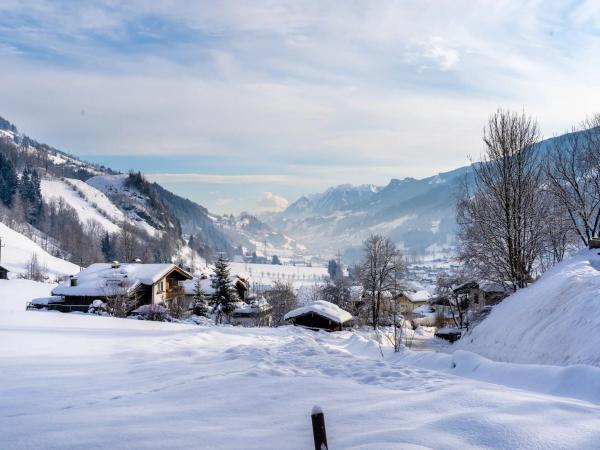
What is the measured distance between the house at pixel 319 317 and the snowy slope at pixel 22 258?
224 feet

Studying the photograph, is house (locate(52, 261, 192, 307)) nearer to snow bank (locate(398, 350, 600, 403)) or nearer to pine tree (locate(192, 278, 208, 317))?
pine tree (locate(192, 278, 208, 317))

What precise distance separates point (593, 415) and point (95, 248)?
474ft

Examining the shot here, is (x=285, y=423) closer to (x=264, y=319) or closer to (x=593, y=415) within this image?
(x=593, y=415)

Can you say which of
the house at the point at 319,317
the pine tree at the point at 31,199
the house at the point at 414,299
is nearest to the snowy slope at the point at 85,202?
the pine tree at the point at 31,199

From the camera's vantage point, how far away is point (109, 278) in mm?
41719

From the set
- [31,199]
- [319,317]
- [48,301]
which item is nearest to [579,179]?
[319,317]

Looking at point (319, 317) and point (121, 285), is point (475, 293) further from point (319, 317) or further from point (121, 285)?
point (121, 285)

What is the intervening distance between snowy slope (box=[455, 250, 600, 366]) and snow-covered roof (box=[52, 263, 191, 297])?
3296cm

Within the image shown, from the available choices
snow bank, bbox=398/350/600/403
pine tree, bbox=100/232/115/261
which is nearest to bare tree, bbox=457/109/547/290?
snow bank, bbox=398/350/600/403

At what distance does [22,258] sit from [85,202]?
94169mm

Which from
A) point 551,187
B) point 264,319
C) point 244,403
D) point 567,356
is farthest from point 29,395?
point 264,319

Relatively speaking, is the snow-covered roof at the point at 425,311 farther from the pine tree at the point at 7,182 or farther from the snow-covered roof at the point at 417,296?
the pine tree at the point at 7,182

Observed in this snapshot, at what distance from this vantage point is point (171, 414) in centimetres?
607

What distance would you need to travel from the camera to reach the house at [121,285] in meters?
40.3
